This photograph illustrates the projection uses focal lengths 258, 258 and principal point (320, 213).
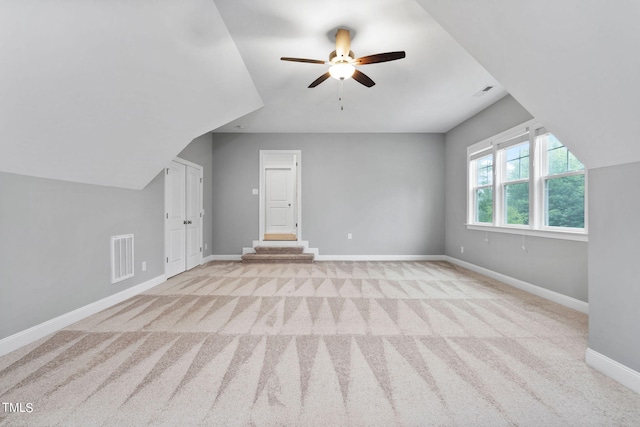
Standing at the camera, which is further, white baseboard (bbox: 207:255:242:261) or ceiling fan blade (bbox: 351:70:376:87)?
white baseboard (bbox: 207:255:242:261)

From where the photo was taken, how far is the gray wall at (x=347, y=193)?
5816 mm

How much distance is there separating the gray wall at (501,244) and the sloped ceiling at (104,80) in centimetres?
391

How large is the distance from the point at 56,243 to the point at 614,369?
4.43 meters

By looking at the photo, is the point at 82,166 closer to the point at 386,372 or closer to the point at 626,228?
the point at 386,372

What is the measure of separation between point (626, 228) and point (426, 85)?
2.81 meters

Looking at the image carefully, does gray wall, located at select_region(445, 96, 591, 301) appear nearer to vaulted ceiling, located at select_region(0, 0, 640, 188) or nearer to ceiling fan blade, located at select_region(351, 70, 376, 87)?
vaulted ceiling, located at select_region(0, 0, 640, 188)

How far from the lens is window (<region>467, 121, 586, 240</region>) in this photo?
3.02 m

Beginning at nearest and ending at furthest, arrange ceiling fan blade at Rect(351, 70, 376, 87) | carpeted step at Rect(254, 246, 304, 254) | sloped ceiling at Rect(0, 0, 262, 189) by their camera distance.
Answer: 1. sloped ceiling at Rect(0, 0, 262, 189)
2. ceiling fan blade at Rect(351, 70, 376, 87)
3. carpeted step at Rect(254, 246, 304, 254)

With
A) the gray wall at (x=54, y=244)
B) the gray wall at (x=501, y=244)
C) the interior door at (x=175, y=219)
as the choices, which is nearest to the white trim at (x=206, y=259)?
the interior door at (x=175, y=219)

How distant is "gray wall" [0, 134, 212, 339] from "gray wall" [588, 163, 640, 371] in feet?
14.0

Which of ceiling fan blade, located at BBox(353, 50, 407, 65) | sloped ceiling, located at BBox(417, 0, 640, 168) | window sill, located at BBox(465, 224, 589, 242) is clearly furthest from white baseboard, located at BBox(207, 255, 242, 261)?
sloped ceiling, located at BBox(417, 0, 640, 168)

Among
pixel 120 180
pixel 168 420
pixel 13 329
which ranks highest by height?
pixel 120 180

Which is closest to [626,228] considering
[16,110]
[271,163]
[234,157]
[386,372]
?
[386,372]

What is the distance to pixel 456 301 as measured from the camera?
123 inches
